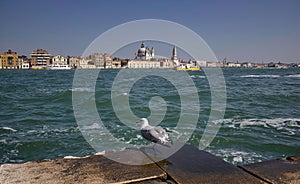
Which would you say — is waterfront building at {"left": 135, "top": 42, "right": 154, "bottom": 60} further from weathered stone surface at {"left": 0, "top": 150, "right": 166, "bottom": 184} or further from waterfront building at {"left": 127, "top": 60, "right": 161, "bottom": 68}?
weathered stone surface at {"left": 0, "top": 150, "right": 166, "bottom": 184}

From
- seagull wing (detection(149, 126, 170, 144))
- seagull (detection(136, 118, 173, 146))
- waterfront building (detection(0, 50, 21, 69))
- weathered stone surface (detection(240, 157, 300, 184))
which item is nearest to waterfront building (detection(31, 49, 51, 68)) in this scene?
waterfront building (detection(0, 50, 21, 69))

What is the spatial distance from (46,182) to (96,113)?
8885mm

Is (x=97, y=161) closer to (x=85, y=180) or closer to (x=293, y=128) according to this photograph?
(x=85, y=180)

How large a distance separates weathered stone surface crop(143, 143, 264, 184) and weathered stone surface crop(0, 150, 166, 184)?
172 mm

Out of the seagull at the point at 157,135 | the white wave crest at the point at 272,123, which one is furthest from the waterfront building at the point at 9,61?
the seagull at the point at 157,135

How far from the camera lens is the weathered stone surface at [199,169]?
223cm

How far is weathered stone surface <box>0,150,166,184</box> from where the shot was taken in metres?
2.20

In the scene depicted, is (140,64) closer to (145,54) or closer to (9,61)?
(145,54)

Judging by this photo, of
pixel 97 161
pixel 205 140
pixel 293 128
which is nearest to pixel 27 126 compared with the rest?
pixel 205 140

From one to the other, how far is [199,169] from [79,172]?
1.26 metres

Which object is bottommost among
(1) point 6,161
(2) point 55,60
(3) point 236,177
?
(1) point 6,161

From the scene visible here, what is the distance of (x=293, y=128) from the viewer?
25.2 feet

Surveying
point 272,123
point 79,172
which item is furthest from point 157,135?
point 272,123

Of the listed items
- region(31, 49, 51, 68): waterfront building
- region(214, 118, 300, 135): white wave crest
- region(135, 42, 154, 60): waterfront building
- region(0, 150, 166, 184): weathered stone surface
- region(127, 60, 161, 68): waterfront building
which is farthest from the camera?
region(31, 49, 51, 68): waterfront building
